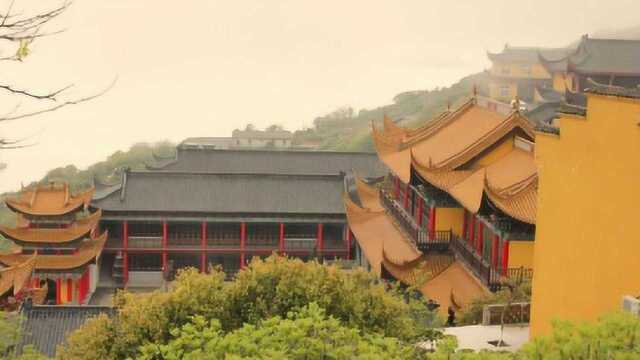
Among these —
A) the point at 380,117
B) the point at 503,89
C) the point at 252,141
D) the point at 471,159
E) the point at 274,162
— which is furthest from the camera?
the point at 380,117

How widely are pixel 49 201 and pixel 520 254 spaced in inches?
788

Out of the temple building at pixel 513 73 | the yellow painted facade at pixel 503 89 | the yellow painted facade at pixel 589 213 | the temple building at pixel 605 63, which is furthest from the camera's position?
the temple building at pixel 513 73

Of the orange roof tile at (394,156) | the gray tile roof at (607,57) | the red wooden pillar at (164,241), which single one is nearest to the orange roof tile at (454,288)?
the orange roof tile at (394,156)

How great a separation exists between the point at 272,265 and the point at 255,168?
95.5 ft

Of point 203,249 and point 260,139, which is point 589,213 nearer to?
point 203,249

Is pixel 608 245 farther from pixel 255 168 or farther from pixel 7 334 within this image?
pixel 255 168

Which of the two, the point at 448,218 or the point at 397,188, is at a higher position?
the point at 397,188

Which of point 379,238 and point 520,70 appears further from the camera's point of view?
point 520,70

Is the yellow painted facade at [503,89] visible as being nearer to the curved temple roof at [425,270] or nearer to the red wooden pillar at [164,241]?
the red wooden pillar at [164,241]

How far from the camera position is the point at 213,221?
34.7 metres

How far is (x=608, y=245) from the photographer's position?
11422mm

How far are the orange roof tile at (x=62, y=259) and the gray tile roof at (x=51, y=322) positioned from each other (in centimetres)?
1005

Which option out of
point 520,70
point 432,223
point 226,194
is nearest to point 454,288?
point 432,223

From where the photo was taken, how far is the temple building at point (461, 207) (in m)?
18.6
